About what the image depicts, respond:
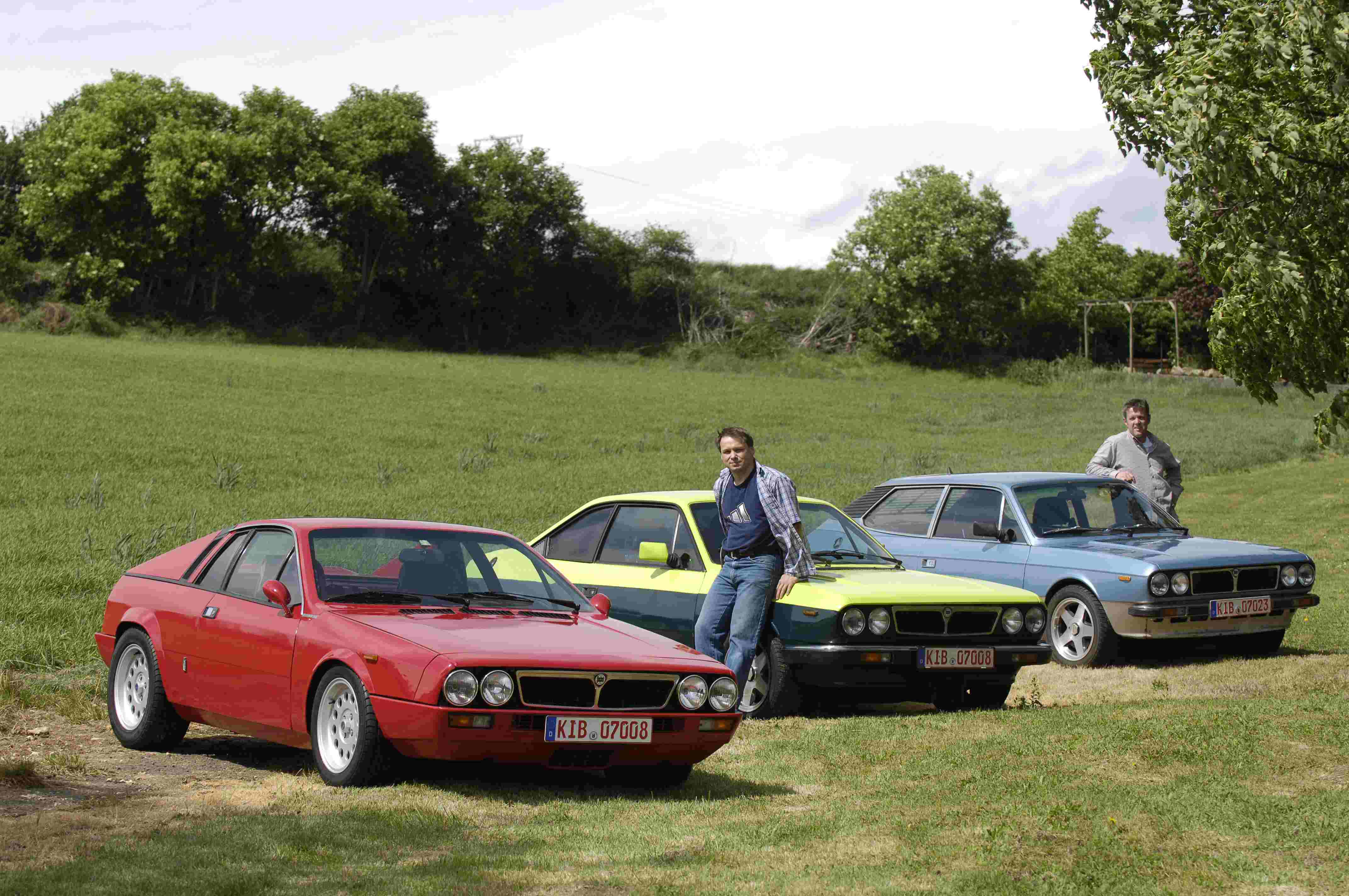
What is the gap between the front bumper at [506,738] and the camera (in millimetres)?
6473

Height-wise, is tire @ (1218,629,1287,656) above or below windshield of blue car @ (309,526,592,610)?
below

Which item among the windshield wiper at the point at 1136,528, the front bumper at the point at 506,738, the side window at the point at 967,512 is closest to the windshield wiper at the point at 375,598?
the front bumper at the point at 506,738

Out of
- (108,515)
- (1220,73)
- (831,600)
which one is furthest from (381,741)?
(108,515)

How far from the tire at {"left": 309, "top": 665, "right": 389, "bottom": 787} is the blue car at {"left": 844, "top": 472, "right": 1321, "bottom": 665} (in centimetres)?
665

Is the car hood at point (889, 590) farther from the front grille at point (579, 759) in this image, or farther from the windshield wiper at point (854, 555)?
the front grille at point (579, 759)

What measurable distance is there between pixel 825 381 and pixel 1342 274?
4920 cm

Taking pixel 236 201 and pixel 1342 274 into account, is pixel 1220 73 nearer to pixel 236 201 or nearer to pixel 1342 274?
pixel 1342 274

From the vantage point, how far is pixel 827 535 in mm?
10703

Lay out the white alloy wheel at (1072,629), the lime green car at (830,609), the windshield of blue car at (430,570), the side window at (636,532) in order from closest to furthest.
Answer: the windshield of blue car at (430,570)
the lime green car at (830,609)
the side window at (636,532)
the white alloy wheel at (1072,629)

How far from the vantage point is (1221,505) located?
87.5ft

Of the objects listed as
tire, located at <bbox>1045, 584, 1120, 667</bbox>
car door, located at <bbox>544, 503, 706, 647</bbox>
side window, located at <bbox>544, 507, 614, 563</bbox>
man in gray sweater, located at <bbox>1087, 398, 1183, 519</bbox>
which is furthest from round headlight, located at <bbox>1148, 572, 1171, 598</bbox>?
side window, located at <bbox>544, 507, 614, 563</bbox>

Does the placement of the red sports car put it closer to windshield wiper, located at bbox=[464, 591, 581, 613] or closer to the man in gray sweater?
windshield wiper, located at bbox=[464, 591, 581, 613]

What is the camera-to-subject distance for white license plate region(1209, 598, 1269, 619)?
1133 centimetres

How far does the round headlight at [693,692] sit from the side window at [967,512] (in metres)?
6.11
